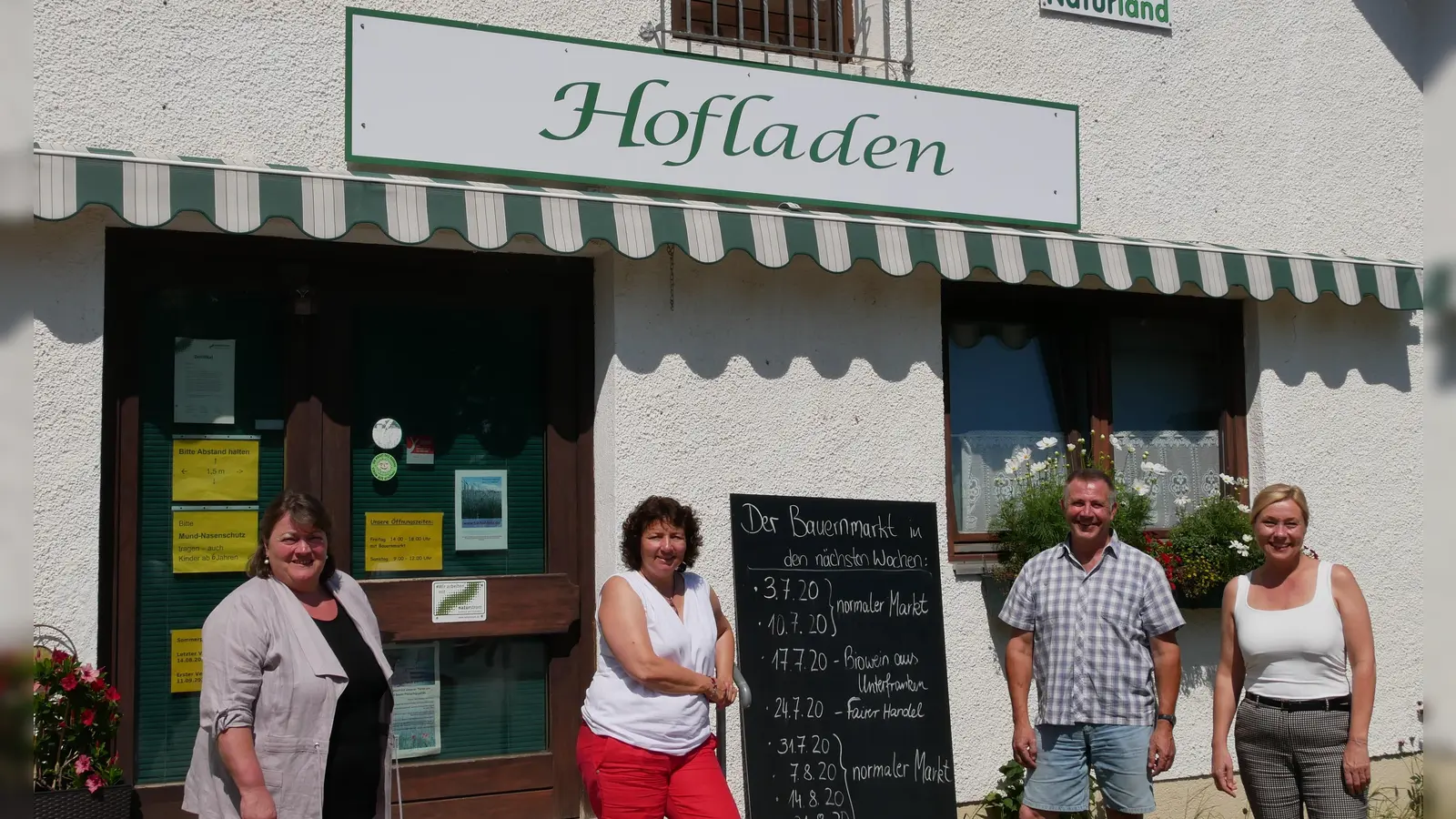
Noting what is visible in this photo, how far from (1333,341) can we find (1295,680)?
364 centimetres

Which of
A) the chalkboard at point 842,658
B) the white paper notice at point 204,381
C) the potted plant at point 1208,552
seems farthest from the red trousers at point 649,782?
the potted plant at point 1208,552

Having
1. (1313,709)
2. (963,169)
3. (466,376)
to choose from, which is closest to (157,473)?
(466,376)

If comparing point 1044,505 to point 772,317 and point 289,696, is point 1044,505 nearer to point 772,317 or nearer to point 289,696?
point 772,317

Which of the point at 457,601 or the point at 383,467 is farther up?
the point at 383,467

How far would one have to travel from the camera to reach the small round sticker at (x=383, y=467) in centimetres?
600

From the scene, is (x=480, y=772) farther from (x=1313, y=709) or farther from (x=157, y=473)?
(x=1313, y=709)

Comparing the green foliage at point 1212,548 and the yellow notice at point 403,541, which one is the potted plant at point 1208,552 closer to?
the green foliage at point 1212,548

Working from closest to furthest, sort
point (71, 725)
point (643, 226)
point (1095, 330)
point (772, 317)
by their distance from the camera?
point (71, 725)
point (643, 226)
point (772, 317)
point (1095, 330)

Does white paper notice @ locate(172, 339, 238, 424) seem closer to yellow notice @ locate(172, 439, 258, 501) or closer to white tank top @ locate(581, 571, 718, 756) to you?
yellow notice @ locate(172, 439, 258, 501)

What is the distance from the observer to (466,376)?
6.24 metres

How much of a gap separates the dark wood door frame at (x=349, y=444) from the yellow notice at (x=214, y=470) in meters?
0.16

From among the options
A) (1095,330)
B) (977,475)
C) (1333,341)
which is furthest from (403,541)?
(1333,341)

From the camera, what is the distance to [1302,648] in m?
4.74

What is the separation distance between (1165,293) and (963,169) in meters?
1.37
